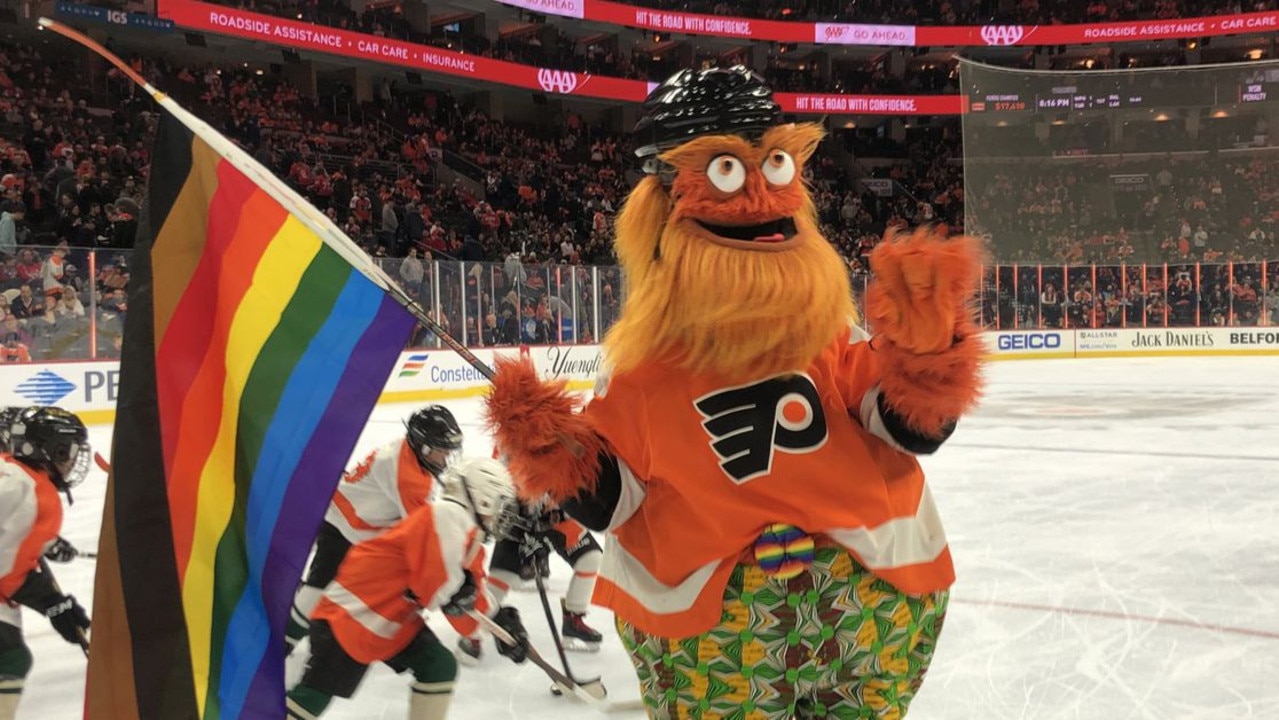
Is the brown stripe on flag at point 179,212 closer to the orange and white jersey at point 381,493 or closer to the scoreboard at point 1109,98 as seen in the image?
the orange and white jersey at point 381,493

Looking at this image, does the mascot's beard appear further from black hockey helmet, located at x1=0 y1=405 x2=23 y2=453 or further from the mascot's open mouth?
black hockey helmet, located at x1=0 y1=405 x2=23 y2=453

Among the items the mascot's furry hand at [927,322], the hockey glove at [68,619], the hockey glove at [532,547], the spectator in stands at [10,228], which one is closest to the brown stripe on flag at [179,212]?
the mascot's furry hand at [927,322]

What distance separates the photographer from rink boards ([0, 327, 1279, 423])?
27.5 feet

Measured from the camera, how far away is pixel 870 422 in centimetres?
155

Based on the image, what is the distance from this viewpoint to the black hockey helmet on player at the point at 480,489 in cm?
249

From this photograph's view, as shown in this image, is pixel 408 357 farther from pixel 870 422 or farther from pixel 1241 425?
pixel 870 422

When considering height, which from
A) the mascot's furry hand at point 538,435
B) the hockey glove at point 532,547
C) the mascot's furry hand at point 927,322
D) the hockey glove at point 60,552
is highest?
the mascot's furry hand at point 927,322

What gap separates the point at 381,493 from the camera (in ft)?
9.75

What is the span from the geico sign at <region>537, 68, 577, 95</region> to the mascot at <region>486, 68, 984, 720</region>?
21.2 m

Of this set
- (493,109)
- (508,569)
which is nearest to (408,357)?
(508,569)

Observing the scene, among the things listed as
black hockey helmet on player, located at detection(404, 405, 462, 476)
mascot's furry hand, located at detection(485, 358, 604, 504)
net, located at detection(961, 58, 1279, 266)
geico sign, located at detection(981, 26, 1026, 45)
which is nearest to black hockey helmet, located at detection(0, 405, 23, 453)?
black hockey helmet on player, located at detection(404, 405, 462, 476)

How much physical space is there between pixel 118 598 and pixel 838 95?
26211 millimetres

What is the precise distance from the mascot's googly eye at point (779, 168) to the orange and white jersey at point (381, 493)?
1.57m

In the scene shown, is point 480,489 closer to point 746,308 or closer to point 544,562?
point 544,562
